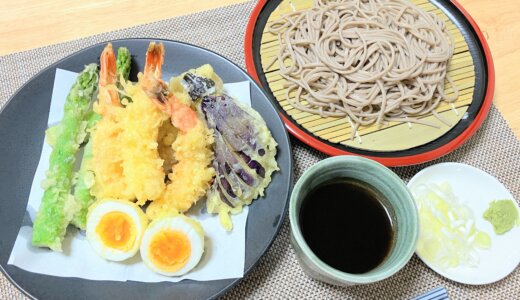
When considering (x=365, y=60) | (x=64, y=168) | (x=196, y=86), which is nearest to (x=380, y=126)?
(x=365, y=60)

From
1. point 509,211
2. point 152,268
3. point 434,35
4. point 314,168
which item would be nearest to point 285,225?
point 314,168

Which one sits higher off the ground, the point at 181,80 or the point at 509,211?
the point at 181,80

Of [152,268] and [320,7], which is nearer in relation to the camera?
[152,268]

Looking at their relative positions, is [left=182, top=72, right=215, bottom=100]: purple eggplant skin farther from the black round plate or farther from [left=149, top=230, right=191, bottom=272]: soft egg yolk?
[left=149, top=230, right=191, bottom=272]: soft egg yolk

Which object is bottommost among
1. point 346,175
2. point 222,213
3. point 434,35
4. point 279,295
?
point 279,295

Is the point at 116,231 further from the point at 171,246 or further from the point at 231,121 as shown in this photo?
the point at 231,121

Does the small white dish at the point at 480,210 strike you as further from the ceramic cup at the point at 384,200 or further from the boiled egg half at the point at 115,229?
the boiled egg half at the point at 115,229

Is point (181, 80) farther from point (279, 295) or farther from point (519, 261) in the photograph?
point (519, 261)

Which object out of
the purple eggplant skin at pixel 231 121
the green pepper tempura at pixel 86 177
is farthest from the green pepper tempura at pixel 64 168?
the purple eggplant skin at pixel 231 121
